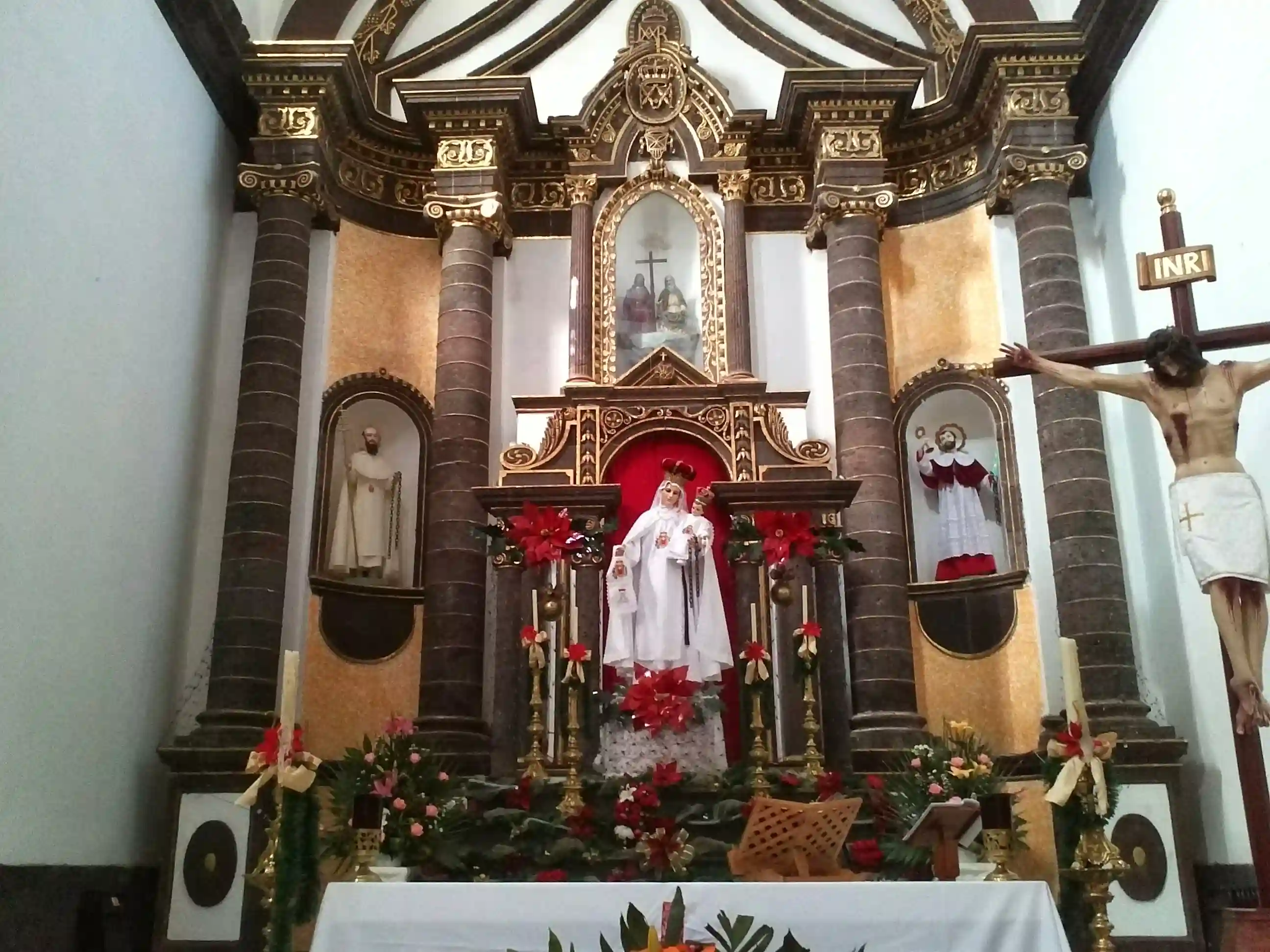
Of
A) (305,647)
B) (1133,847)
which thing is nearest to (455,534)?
(305,647)

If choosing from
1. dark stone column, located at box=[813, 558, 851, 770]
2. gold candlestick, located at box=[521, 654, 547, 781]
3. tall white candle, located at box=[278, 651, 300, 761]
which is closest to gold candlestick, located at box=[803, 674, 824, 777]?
dark stone column, located at box=[813, 558, 851, 770]

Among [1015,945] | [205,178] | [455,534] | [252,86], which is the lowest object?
[1015,945]

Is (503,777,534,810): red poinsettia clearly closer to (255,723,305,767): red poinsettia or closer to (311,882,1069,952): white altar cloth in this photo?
(255,723,305,767): red poinsettia

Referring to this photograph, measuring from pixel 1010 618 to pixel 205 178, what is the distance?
24.7ft

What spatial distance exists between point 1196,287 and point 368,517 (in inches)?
A: 262

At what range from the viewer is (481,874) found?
24.9 feet

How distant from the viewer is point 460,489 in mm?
10414

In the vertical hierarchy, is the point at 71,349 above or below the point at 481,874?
above

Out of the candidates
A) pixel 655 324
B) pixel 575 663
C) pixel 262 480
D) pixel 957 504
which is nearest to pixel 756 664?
pixel 575 663

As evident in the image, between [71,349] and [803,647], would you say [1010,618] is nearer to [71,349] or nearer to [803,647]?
[803,647]

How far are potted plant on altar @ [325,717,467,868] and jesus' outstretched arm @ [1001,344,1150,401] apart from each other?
4160mm

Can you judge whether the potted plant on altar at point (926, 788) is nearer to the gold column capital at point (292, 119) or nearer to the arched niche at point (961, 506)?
the arched niche at point (961, 506)

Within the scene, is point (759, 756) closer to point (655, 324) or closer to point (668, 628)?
point (668, 628)

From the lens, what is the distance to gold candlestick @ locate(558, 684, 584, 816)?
7668 mm
